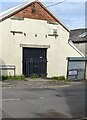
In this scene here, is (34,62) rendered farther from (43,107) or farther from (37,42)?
(43,107)

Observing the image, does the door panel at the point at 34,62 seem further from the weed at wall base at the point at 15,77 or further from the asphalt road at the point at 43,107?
the asphalt road at the point at 43,107

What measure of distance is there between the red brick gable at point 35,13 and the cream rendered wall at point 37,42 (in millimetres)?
388

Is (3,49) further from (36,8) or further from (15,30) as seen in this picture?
(36,8)

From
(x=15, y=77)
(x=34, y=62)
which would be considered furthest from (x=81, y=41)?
(x=15, y=77)

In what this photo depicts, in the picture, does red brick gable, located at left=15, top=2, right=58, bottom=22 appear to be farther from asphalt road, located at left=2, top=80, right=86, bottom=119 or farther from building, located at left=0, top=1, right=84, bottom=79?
asphalt road, located at left=2, top=80, right=86, bottom=119

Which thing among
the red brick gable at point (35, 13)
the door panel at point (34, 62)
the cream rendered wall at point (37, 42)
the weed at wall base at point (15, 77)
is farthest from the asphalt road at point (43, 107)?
the red brick gable at point (35, 13)

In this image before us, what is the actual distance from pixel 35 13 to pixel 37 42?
7.61 ft

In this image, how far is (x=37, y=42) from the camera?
25.9 meters

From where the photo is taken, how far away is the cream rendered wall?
2438 cm

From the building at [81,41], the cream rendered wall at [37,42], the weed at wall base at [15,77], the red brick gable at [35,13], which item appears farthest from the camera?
the building at [81,41]

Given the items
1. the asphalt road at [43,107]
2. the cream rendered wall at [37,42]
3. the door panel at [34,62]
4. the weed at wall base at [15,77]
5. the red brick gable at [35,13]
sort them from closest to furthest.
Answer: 1. the asphalt road at [43,107]
2. the weed at wall base at [15,77]
3. the cream rendered wall at [37,42]
4. the red brick gable at [35,13]
5. the door panel at [34,62]

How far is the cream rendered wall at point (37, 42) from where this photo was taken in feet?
80.0

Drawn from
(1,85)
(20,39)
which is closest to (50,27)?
(20,39)

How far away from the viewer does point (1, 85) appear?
1986 centimetres
